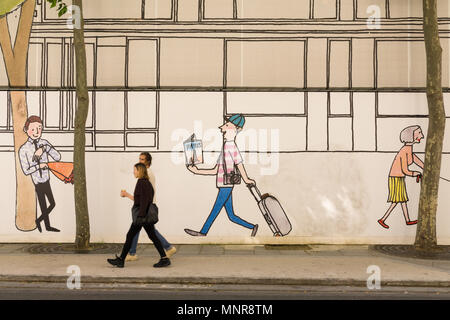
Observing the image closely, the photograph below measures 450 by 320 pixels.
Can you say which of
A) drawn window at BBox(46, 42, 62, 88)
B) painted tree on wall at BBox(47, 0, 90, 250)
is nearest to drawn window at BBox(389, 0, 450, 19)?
painted tree on wall at BBox(47, 0, 90, 250)

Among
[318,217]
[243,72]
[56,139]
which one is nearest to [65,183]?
[56,139]

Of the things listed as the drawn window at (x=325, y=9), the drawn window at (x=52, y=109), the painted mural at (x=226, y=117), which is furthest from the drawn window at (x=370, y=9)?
the drawn window at (x=52, y=109)

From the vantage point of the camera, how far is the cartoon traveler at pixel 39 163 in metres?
9.84

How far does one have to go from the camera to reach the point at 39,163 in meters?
9.86

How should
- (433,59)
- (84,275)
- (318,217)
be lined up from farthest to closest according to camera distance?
1. (318,217)
2. (433,59)
3. (84,275)

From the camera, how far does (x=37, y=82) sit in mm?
9984

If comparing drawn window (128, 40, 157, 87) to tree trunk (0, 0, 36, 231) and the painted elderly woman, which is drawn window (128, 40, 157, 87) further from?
the painted elderly woman

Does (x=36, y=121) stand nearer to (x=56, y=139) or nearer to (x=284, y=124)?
(x=56, y=139)

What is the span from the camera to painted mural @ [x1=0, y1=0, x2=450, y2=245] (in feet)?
32.2

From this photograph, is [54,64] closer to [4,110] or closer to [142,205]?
[4,110]

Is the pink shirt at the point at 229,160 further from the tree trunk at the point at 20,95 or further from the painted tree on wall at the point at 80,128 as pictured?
the tree trunk at the point at 20,95

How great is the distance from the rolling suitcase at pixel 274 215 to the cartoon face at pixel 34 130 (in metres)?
5.30

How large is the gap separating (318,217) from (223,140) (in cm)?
284

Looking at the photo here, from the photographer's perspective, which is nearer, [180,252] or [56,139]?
[180,252]
